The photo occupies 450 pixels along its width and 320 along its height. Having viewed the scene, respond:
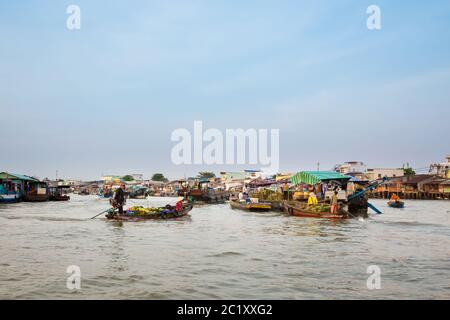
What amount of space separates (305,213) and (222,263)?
13325 mm

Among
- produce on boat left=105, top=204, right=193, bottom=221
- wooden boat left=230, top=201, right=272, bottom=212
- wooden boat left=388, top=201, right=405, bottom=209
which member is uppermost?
produce on boat left=105, top=204, right=193, bottom=221

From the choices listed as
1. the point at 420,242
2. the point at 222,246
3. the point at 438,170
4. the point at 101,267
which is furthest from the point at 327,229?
the point at 438,170

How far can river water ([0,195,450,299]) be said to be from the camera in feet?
23.1

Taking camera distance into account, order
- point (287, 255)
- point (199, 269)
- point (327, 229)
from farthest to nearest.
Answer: point (327, 229), point (287, 255), point (199, 269)

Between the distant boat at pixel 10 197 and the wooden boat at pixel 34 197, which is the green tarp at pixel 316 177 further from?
the wooden boat at pixel 34 197

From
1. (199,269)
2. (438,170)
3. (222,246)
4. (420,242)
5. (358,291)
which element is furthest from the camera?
(438,170)

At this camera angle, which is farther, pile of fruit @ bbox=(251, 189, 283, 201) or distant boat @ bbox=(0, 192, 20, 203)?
distant boat @ bbox=(0, 192, 20, 203)

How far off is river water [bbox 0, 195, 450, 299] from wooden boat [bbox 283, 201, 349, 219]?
14.5ft

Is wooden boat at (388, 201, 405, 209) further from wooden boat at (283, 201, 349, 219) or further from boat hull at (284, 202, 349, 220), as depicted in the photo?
boat hull at (284, 202, 349, 220)

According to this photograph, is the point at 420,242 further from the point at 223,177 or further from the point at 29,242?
the point at 223,177

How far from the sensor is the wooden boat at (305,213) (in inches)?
800

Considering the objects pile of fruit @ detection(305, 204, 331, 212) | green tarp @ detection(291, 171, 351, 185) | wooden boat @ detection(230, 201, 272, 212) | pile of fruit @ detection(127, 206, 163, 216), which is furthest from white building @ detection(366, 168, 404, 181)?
pile of fruit @ detection(127, 206, 163, 216)

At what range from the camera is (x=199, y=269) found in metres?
8.74
